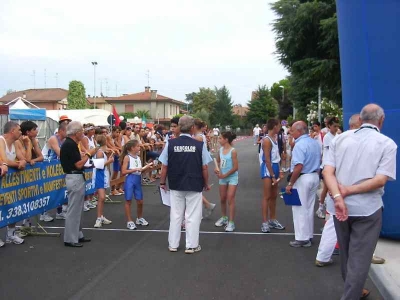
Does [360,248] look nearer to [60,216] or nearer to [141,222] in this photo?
[141,222]

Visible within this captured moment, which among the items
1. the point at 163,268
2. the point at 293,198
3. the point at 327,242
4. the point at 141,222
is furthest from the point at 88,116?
the point at 327,242

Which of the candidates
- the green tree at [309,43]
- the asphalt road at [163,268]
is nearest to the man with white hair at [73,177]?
the asphalt road at [163,268]

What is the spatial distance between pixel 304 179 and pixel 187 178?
68.7 inches

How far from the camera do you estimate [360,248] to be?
155 inches

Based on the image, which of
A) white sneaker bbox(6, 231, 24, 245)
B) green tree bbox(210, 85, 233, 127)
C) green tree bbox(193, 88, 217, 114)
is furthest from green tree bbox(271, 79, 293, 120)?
white sneaker bbox(6, 231, 24, 245)

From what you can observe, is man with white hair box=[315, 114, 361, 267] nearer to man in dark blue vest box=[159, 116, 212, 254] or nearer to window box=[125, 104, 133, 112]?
man in dark blue vest box=[159, 116, 212, 254]

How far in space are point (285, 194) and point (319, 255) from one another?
3.84 feet

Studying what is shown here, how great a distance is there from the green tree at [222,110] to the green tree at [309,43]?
71.4 metres

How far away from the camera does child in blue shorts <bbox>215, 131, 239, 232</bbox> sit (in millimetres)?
7898

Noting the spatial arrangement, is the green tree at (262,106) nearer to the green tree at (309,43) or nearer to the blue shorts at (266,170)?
the green tree at (309,43)

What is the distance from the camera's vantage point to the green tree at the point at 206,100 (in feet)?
309

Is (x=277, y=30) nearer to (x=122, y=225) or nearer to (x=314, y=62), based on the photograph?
(x=314, y=62)

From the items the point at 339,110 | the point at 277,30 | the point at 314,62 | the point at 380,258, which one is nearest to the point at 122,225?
the point at 380,258

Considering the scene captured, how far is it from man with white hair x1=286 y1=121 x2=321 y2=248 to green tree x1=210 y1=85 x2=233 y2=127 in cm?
8412
